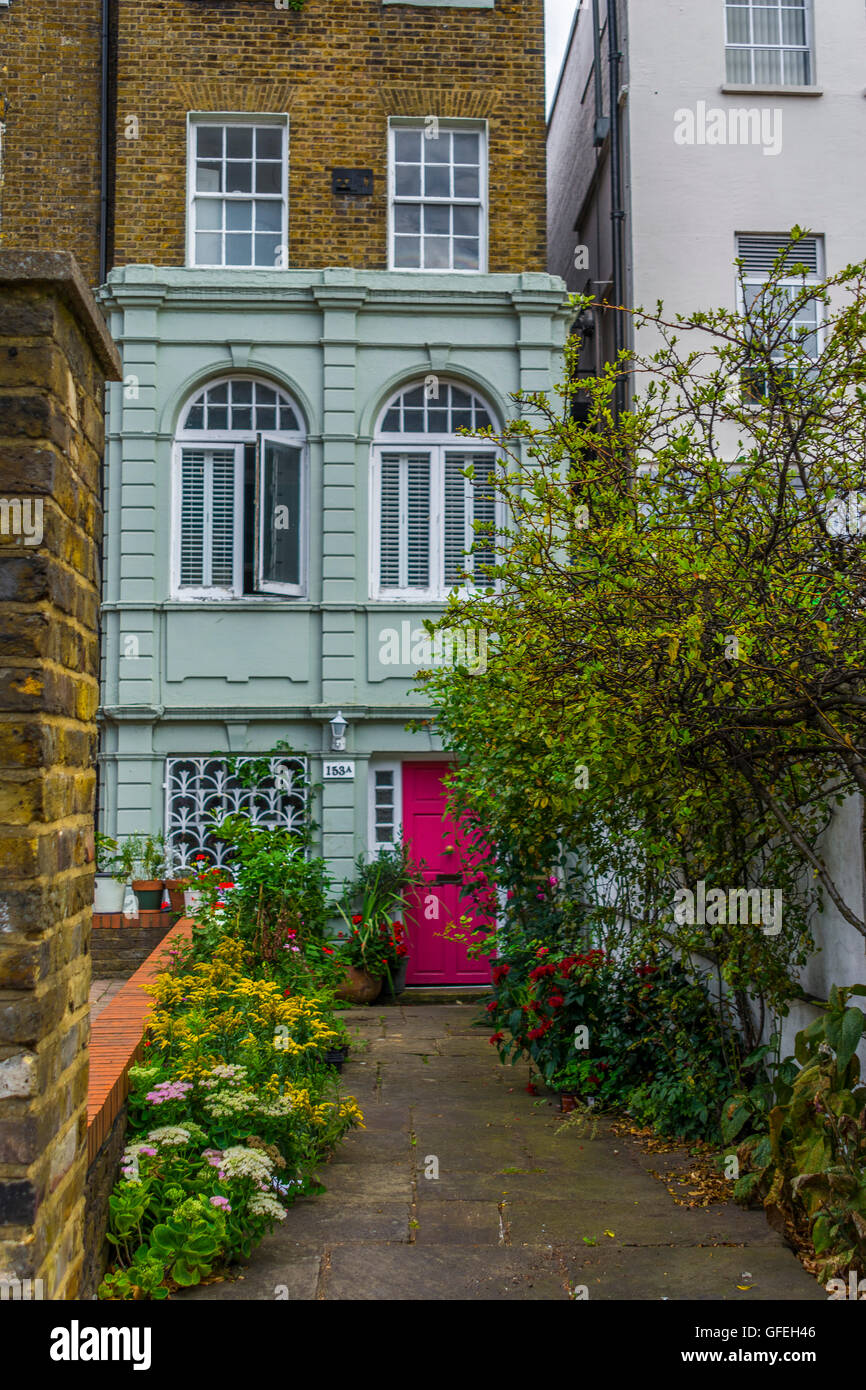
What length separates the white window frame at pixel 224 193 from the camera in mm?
12312

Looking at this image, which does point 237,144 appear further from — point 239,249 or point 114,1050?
point 114,1050

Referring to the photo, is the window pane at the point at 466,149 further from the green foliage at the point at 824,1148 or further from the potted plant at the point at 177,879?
the green foliage at the point at 824,1148

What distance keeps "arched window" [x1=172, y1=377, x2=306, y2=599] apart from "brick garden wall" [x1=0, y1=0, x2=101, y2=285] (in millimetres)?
1833

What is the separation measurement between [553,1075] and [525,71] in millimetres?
10041

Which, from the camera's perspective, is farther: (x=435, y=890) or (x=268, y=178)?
(x=268, y=178)

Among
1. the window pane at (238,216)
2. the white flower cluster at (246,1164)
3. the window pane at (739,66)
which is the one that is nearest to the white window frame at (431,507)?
the window pane at (238,216)

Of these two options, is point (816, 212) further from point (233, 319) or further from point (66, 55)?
point (66, 55)

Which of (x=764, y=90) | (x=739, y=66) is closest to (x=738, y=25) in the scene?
(x=739, y=66)

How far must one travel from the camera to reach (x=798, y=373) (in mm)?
4840

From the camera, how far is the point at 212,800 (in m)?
12.1

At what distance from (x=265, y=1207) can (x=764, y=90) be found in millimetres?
12255

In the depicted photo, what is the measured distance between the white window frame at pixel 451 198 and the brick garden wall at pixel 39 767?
984 centimetres
